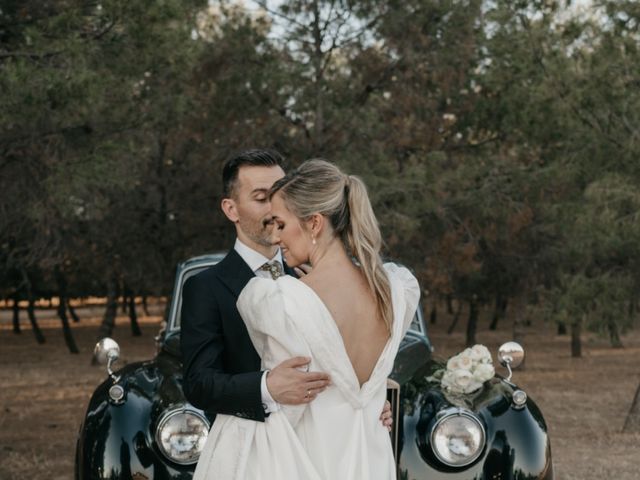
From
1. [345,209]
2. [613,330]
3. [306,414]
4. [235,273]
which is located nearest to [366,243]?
[345,209]

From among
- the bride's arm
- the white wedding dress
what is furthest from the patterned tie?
the bride's arm

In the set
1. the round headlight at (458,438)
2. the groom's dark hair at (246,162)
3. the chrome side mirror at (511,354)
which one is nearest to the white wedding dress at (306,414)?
the groom's dark hair at (246,162)

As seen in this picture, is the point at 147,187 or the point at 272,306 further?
the point at 147,187

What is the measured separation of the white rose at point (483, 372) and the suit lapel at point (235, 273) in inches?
67.6

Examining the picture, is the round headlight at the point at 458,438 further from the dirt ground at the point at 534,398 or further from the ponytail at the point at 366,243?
the dirt ground at the point at 534,398

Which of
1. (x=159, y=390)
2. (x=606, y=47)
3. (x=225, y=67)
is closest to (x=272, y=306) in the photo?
(x=159, y=390)

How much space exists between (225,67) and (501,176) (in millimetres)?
5965

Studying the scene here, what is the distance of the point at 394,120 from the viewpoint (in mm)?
17672

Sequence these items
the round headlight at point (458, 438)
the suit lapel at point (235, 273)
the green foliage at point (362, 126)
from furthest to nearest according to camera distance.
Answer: the green foliage at point (362, 126), the round headlight at point (458, 438), the suit lapel at point (235, 273)

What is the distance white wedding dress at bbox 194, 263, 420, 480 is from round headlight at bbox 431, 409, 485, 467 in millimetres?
1793

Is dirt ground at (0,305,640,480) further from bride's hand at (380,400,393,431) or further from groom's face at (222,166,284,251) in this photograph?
bride's hand at (380,400,393,431)

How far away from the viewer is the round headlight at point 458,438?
4.91 metres

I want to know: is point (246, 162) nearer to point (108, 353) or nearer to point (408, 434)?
point (408, 434)

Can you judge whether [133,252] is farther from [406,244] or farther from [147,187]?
[406,244]
